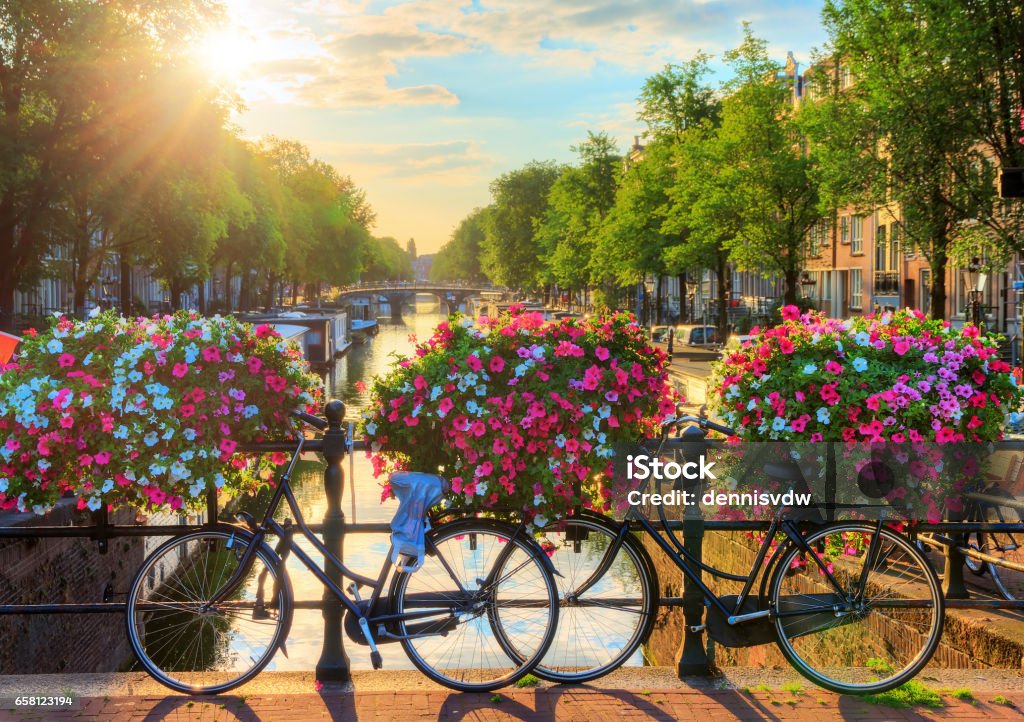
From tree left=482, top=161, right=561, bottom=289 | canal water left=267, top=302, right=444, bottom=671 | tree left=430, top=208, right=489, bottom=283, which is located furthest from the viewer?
tree left=430, top=208, right=489, bottom=283

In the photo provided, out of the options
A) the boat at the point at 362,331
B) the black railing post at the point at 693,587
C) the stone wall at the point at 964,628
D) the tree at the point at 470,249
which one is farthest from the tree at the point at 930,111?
the tree at the point at 470,249

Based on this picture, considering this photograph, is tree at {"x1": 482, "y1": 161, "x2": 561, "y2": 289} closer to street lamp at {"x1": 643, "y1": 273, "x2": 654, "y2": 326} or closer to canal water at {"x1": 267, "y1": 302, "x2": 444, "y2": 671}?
street lamp at {"x1": 643, "y1": 273, "x2": 654, "y2": 326}

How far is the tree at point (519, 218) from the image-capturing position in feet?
287

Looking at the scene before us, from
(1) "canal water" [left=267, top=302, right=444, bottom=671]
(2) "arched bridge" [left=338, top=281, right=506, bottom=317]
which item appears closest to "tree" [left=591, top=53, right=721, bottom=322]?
(1) "canal water" [left=267, top=302, right=444, bottom=671]

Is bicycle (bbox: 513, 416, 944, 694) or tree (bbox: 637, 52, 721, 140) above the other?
tree (bbox: 637, 52, 721, 140)

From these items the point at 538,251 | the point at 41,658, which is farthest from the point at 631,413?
the point at 538,251

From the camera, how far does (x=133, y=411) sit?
16.4 feet

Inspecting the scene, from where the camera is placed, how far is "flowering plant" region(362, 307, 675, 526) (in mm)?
4832

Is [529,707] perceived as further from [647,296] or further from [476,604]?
[647,296]

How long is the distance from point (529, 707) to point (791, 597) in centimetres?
120

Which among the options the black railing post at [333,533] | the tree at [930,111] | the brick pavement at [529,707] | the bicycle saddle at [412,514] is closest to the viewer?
the brick pavement at [529,707]

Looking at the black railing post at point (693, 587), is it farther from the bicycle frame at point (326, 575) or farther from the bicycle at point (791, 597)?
the bicycle frame at point (326, 575)

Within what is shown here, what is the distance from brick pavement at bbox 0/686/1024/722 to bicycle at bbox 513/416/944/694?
17cm

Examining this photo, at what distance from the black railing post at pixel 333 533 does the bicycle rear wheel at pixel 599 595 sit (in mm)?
836
